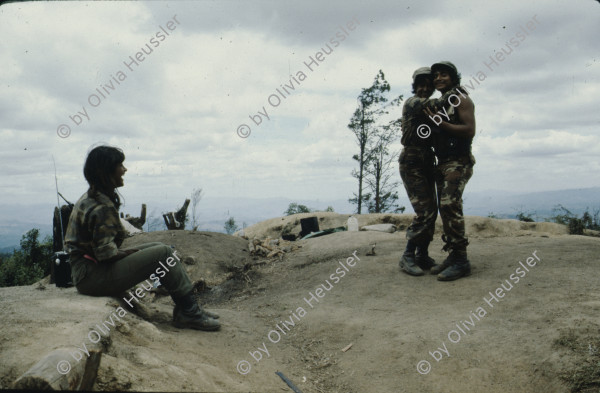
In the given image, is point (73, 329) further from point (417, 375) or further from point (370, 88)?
point (370, 88)

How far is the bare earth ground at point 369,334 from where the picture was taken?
2736 millimetres

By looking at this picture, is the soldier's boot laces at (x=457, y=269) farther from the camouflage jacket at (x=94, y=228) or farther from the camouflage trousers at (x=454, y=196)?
the camouflage jacket at (x=94, y=228)

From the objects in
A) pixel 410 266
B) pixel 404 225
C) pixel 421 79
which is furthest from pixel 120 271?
pixel 404 225

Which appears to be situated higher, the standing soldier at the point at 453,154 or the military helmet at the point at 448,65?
the military helmet at the point at 448,65

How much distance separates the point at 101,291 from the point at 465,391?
3.09 metres

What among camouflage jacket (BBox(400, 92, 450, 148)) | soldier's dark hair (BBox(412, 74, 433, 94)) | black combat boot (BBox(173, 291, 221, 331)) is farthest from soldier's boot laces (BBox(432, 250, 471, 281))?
black combat boot (BBox(173, 291, 221, 331))

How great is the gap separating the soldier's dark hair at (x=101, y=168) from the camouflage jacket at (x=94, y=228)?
0.07 m

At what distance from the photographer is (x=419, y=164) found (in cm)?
518

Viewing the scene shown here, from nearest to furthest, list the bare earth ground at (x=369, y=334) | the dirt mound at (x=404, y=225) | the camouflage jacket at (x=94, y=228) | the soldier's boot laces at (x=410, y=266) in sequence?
the bare earth ground at (x=369, y=334)
the camouflage jacket at (x=94, y=228)
the soldier's boot laces at (x=410, y=266)
the dirt mound at (x=404, y=225)

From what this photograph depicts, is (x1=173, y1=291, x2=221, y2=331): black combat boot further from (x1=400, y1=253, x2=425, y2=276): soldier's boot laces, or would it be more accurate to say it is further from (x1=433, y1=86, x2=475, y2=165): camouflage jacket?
(x1=433, y1=86, x2=475, y2=165): camouflage jacket

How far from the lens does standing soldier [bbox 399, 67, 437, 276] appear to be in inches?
197

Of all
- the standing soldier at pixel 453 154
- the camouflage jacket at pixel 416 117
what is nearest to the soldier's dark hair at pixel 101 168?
the camouflage jacket at pixel 416 117

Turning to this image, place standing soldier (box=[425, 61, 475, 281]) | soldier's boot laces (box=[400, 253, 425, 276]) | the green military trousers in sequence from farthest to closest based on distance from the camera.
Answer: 1. soldier's boot laces (box=[400, 253, 425, 276])
2. standing soldier (box=[425, 61, 475, 281])
3. the green military trousers

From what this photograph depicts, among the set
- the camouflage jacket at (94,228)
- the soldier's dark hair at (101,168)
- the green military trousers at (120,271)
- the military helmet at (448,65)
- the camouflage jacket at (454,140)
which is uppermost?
the military helmet at (448,65)
